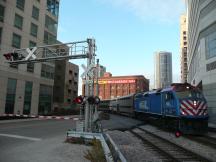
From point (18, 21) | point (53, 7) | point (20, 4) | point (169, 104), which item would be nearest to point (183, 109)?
point (169, 104)

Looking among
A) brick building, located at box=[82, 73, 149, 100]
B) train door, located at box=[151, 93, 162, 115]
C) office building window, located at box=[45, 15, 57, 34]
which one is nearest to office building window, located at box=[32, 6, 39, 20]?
office building window, located at box=[45, 15, 57, 34]

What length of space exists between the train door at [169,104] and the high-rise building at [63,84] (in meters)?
60.0

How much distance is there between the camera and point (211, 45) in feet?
123

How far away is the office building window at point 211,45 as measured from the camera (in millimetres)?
36525

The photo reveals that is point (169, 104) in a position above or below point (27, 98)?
below

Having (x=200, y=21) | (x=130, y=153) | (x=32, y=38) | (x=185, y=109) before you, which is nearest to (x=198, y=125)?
(x=185, y=109)

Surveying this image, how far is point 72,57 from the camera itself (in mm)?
22578

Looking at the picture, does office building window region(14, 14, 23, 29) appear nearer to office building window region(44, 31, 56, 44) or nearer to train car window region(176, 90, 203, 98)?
office building window region(44, 31, 56, 44)

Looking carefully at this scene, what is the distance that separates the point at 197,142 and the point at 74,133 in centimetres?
714

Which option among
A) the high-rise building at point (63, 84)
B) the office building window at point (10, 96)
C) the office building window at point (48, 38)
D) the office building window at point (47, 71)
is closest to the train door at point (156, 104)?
the office building window at point (10, 96)

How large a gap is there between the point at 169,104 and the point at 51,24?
36.1 meters

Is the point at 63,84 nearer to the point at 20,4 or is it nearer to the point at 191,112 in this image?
the point at 20,4

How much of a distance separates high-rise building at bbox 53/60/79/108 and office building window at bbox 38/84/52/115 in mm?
28268

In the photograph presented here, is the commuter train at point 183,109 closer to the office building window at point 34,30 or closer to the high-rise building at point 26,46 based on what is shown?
the high-rise building at point 26,46
